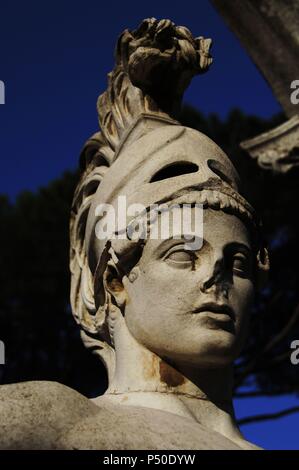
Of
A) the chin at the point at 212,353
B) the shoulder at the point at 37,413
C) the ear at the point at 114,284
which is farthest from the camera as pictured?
the ear at the point at 114,284

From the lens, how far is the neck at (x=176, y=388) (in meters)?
2.73

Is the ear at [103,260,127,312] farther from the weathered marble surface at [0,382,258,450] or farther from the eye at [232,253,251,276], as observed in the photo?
the weathered marble surface at [0,382,258,450]

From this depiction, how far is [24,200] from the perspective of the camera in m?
11.1

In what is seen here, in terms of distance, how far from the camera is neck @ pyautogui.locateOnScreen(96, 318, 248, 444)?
273 centimetres

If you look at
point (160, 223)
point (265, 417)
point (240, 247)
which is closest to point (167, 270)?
point (160, 223)

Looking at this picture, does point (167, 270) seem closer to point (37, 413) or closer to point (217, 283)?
point (217, 283)

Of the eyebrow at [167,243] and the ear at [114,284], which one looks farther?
the ear at [114,284]

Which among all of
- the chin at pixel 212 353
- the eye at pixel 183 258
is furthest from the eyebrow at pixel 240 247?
the chin at pixel 212 353

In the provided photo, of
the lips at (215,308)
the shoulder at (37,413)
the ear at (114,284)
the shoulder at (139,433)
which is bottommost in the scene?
the shoulder at (139,433)

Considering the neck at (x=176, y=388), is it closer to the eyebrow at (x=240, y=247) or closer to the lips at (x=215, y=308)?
the lips at (x=215, y=308)

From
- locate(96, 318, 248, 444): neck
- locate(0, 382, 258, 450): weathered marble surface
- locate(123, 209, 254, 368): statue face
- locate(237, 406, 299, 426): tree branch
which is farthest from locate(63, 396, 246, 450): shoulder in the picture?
locate(237, 406, 299, 426): tree branch

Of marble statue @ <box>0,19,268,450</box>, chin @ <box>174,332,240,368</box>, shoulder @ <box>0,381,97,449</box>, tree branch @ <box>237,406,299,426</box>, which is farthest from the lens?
tree branch @ <box>237,406,299,426</box>

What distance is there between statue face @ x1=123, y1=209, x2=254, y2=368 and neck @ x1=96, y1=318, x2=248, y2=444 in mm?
38

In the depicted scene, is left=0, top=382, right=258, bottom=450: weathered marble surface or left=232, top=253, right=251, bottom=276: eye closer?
left=0, top=382, right=258, bottom=450: weathered marble surface
